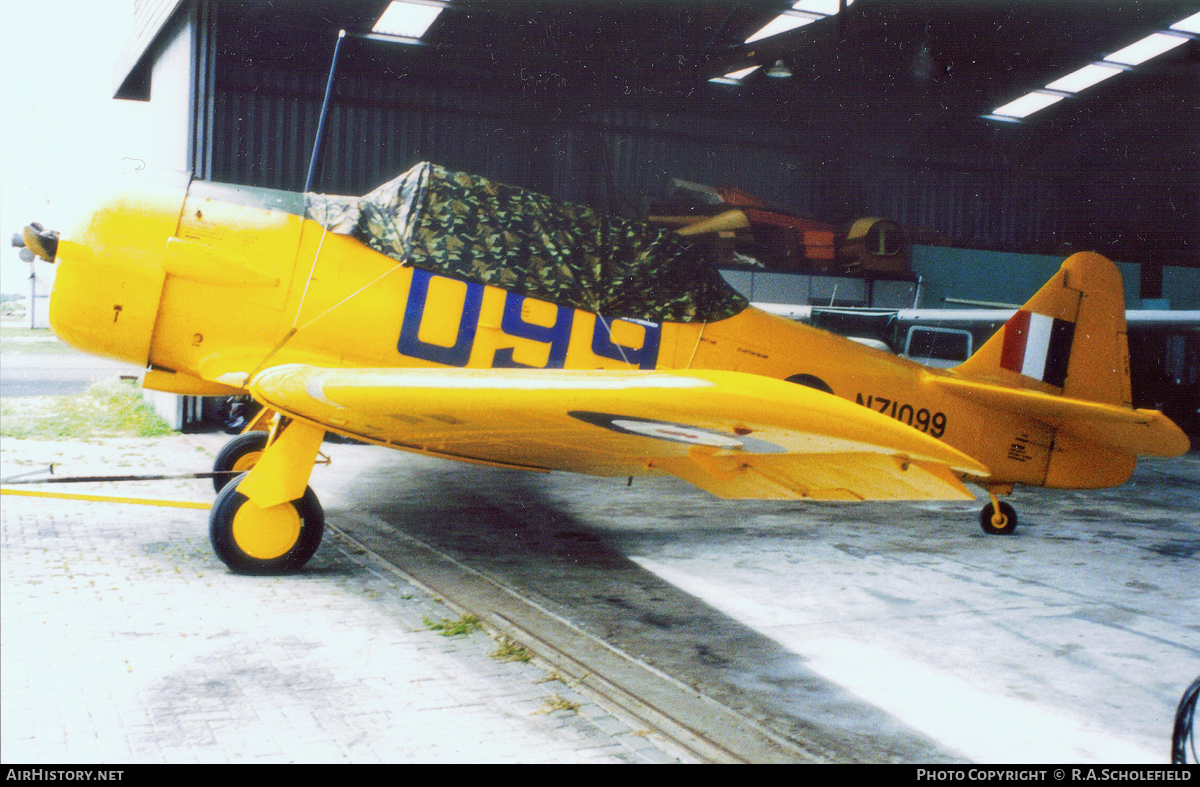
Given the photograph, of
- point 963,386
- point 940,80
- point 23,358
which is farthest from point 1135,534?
point 23,358

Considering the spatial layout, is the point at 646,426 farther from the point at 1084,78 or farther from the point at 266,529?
the point at 1084,78

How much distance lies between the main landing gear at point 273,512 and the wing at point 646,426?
30 cm

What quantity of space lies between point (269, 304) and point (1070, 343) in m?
4.84

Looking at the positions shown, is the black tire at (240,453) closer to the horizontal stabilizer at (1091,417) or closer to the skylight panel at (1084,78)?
the horizontal stabilizer at (1091,417)

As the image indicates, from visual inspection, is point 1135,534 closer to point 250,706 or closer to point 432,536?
point 432,536

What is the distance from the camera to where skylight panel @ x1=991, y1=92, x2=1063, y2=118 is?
15039 mm

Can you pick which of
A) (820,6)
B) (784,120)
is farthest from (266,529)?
(784,120)

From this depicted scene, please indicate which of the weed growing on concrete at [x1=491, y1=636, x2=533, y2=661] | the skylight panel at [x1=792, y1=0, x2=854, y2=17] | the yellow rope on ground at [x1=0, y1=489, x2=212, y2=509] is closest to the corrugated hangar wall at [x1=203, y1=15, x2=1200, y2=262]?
the skylight panel at [x1=792, y1=0, x2=854, y2=17]

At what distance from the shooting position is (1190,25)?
12297 mm

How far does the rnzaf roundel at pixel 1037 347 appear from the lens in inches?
206

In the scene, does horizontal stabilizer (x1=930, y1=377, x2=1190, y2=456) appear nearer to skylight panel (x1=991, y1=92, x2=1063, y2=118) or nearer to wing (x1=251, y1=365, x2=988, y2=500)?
wing (x1=251, y1=365, x2=988, y2=500)

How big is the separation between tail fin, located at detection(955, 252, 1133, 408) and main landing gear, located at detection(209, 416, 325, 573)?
3962 mm

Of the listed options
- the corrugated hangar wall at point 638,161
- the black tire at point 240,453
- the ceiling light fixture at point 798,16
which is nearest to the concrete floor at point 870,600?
the black tire at point 240,453

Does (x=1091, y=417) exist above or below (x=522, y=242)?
below
